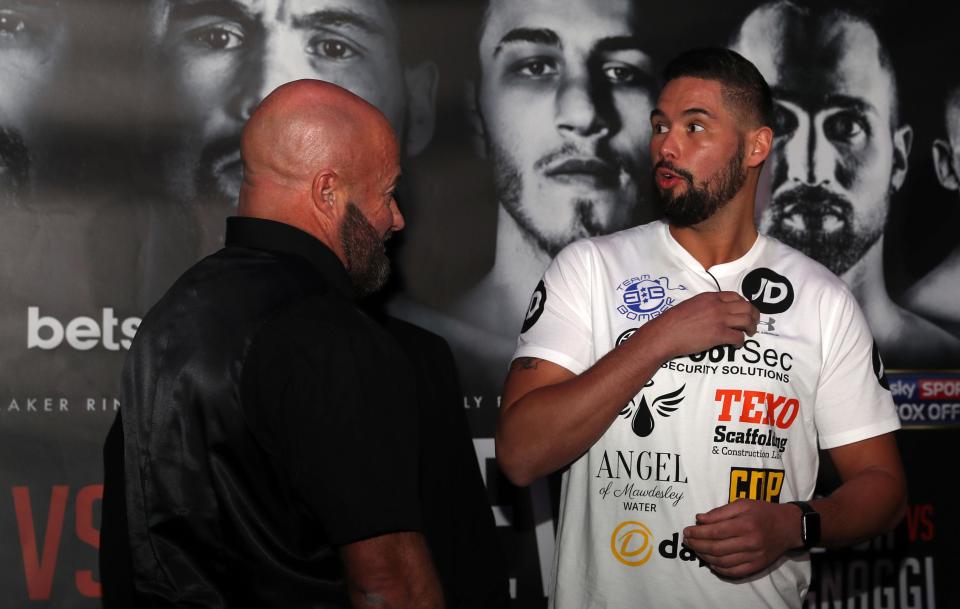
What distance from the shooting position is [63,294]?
242 centimetres

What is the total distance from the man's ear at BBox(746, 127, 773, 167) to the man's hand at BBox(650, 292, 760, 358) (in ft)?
1.23

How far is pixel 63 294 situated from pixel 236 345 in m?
1.35

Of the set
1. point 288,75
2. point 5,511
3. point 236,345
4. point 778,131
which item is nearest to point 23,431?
point 5,511

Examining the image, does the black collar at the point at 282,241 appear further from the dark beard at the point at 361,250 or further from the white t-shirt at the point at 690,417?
the white t-shirt at the point at 690,417

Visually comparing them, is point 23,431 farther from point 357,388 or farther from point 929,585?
point 929,585

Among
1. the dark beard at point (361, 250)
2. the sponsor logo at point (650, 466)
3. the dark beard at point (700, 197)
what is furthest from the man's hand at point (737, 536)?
the dark beard at point (361, 250)

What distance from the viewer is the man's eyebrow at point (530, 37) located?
2.60m

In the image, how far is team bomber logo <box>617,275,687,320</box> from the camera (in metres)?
1.84

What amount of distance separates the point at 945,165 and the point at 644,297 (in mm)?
1454

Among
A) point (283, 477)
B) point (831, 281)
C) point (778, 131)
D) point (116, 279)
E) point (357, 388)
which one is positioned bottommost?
point (283, 477)

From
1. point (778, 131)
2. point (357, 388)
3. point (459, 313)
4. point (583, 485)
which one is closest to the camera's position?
point (357, 388)

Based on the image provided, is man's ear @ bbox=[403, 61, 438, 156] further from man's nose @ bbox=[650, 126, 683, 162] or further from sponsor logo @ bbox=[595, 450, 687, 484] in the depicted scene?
sponsor logo @ bbox=[595, 450, 687, 484]

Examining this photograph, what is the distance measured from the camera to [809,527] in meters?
1.71

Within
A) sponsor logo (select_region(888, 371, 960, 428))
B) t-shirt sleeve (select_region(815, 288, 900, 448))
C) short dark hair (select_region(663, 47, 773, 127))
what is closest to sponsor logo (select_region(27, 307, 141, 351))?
short dark hair (select_region(663, 47, 773, 127))
